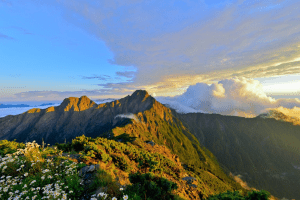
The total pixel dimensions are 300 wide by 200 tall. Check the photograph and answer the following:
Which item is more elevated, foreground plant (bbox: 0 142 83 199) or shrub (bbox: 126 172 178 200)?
foreground plant (bbox: 0 142 83 199)

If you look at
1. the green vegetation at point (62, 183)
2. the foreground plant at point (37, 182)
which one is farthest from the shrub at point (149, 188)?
the foreground plant at point (37, 182)

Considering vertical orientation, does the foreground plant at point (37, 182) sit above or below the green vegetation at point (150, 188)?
above

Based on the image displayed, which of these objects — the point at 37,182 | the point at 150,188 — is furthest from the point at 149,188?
the point at 37,182

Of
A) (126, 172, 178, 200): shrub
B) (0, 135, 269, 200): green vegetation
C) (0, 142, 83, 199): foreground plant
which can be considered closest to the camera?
(0, 142, 83, 199): foreground plant

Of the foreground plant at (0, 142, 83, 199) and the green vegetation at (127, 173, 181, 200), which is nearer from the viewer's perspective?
the foreground plant at (0, 142, 83, 199)

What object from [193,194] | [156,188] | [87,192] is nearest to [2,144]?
[87,192]

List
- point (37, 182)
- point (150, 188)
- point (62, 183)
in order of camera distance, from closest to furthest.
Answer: point (62, 183) → point (37, 182) → point (150, 188)

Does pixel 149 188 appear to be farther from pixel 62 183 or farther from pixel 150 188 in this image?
pixel 62 183

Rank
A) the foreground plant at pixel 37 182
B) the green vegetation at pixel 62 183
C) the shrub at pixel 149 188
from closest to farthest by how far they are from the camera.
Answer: the foreground plant at pixel 37 182 → the green vegetation at pixel 62 183 → the shrub at pixel 149 188

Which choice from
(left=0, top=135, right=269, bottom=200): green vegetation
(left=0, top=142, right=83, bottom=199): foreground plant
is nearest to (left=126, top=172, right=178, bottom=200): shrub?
(left=0, top=135, right=269, bottom=200): green vegetation

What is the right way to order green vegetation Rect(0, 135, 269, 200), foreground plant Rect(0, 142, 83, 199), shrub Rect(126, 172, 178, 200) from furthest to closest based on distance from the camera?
shrub Rect(126, 172, 178, 200)
green vegetation Rect(0, 135, 269, 200)
foreground plant Rect(0, 142, 83, 199)

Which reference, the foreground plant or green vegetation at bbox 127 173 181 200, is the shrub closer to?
green vegetation at bbox 127 173 181 200

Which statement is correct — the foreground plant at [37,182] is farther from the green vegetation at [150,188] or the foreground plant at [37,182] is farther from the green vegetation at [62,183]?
the green vegetation at [150,188]
